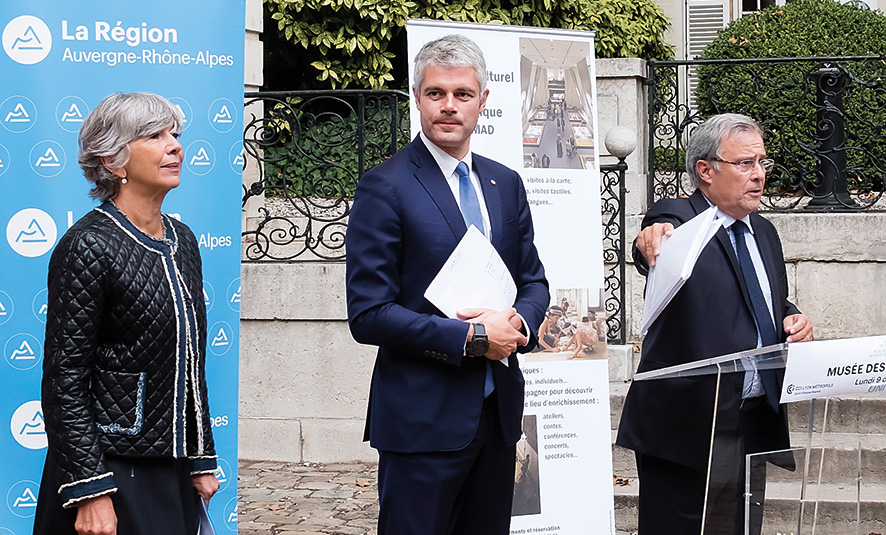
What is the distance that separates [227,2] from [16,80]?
0.91 m

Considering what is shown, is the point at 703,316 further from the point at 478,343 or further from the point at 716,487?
the point at 478,343

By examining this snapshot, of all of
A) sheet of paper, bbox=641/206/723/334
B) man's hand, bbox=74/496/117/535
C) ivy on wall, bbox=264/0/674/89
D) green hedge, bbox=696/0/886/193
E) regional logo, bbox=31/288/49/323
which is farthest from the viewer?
ivy on wall, bbox=264/0/674/89

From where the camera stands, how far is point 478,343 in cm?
308

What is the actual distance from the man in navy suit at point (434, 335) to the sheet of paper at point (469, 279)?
5cm

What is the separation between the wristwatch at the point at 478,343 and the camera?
3076 millimetres

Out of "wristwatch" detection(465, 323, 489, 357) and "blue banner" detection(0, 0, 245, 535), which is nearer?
"wristwatch" detection(465, 323, 489, 357)

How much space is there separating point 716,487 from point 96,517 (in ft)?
5.93

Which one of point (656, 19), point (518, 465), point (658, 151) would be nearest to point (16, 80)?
point (518, 465)

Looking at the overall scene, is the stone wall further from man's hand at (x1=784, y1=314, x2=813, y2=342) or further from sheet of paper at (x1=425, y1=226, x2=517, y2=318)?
sheet of paper at (x1=425, y1=226, x2=517, y2=318)

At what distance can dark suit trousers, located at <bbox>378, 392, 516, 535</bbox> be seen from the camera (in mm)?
3164

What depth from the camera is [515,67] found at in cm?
460

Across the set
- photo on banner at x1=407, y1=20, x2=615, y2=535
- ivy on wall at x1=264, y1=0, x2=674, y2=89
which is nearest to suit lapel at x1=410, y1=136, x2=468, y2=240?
photo on banner at x1=407, y1=20, x2=615, y2=535

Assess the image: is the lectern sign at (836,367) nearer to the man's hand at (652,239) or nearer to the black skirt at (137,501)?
the man's hand at (652,239)

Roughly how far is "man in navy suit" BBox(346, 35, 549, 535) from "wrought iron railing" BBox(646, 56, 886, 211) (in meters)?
5.02
